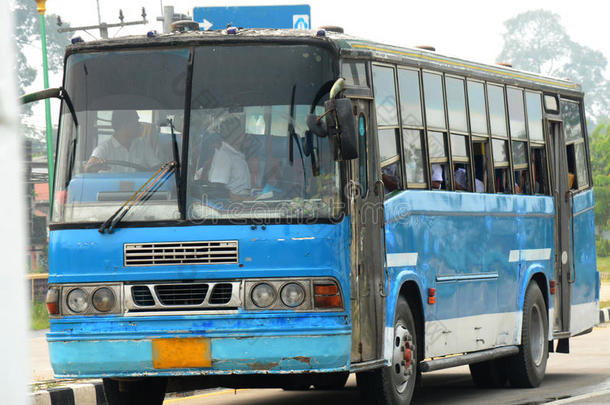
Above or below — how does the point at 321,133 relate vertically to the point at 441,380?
above

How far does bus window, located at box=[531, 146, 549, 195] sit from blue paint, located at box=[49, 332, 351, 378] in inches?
199

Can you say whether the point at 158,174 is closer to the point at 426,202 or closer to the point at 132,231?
the point at 132,231

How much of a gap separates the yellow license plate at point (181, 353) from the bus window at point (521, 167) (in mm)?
4859

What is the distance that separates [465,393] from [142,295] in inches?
169

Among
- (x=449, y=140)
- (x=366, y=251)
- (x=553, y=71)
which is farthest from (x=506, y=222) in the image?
(x=553, y=71)

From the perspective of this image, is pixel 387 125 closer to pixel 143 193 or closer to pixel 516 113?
pixel 143 193

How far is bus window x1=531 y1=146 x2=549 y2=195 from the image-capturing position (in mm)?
12195

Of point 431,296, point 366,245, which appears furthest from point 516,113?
point 366,245

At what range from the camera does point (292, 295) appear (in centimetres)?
766

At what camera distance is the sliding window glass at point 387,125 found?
868cm

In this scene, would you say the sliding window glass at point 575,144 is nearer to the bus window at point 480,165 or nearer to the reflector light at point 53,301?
the bus window at point 480,165

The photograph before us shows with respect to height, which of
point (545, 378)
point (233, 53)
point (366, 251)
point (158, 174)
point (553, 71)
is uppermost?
point (553, 71)

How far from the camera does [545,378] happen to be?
12578 millimetres

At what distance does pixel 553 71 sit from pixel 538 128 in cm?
19152
